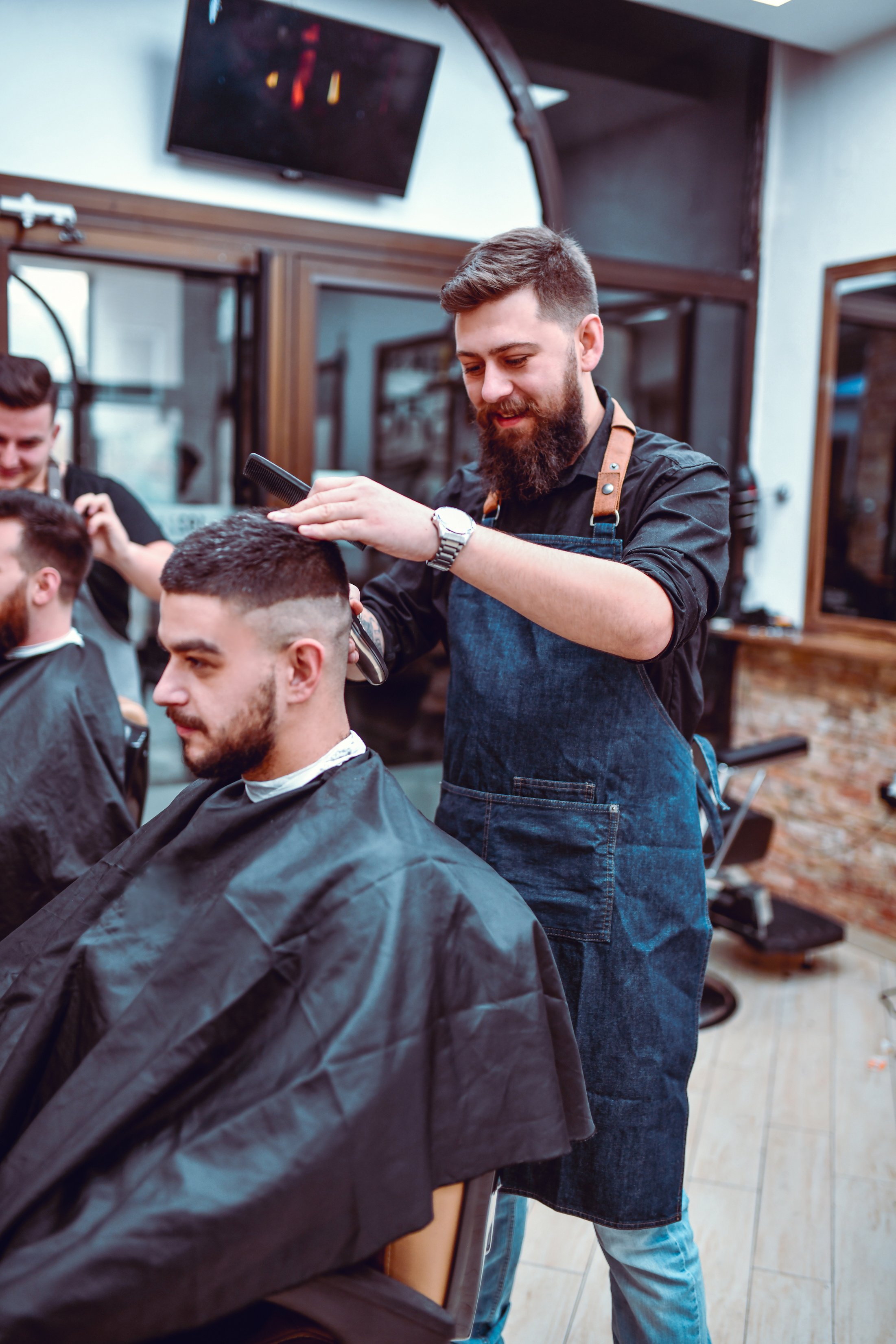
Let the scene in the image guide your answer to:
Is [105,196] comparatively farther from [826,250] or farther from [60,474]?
[826,250]

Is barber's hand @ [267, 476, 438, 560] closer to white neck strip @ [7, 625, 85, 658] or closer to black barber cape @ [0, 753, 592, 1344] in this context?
black barber cape @ [0, 753, 592, 1344]

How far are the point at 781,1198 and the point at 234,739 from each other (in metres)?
1.84

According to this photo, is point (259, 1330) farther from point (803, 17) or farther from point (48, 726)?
point (803, 17)

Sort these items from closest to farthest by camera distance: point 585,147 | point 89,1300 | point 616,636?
point 89,1300 → point 616,636 → point 585,147

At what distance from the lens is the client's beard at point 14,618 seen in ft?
6.62

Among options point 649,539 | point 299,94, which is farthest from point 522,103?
point 649,539

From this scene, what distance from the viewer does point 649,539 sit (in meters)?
1.36

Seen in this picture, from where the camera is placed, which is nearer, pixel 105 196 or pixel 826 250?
pixel 105 196

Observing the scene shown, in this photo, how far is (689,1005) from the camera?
146 cm

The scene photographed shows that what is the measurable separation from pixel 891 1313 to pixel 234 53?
3438mm

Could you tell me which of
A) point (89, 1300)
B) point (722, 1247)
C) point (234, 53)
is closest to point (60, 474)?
point (234, 53)

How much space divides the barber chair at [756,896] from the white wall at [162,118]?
2.06m

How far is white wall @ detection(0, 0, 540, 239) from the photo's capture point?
9.45 feet

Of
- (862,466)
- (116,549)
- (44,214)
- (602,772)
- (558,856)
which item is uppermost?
(44,214)
